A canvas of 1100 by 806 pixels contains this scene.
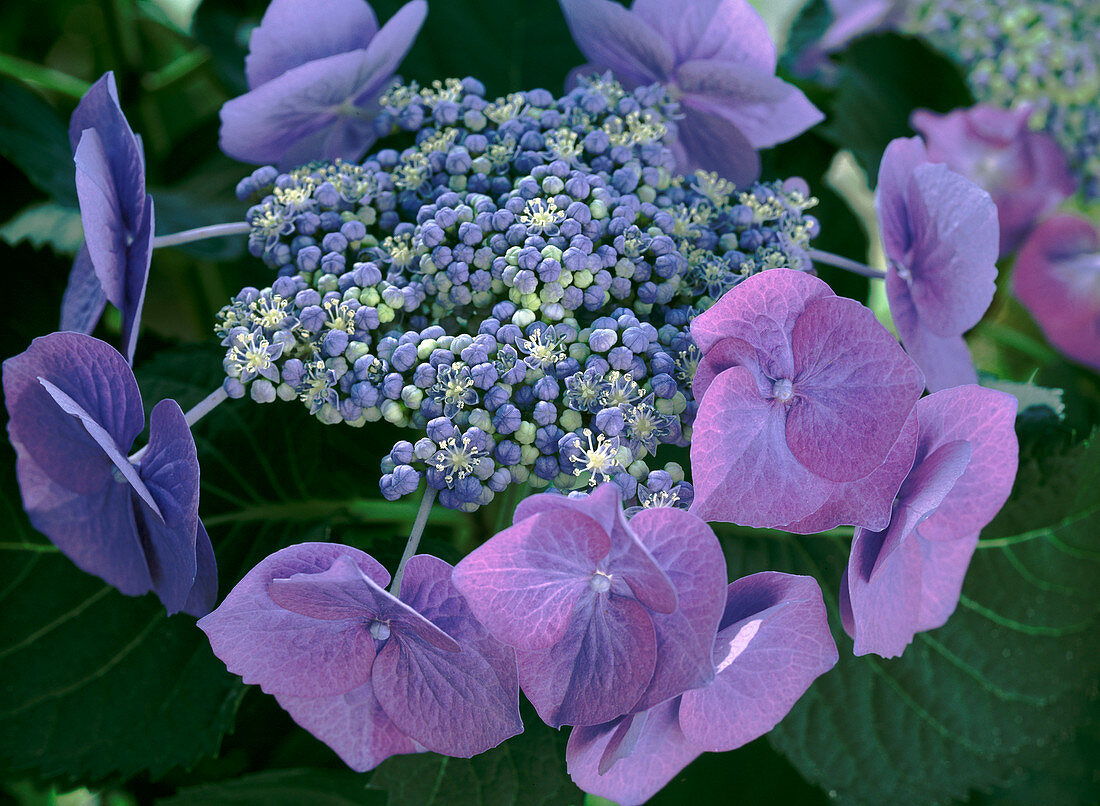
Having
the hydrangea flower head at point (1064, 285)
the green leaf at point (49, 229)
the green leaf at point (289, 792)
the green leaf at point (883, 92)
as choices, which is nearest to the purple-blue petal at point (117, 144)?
the green leaf at point (49, 229)

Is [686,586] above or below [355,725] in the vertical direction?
above

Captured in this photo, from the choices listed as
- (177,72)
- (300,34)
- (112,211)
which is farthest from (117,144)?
(177,72)

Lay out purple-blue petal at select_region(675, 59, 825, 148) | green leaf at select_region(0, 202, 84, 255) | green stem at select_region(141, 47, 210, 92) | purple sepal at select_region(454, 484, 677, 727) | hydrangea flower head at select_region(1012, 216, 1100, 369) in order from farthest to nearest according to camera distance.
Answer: hydrangea flower head at select_region(1012, 216, 1100, 369)
green stem at select_region(141, 47, 210, 92)
green leaf at select_region(0, 202, 84, 255)
purple-blue petal at select_region(675, 59, 825, 148)
purple sepal at select_region(454, 484, 677, 727)

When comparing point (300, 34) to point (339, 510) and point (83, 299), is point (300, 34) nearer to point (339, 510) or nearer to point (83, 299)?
point (83, 299)

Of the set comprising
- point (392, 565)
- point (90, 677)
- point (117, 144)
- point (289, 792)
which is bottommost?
point (289, 792)

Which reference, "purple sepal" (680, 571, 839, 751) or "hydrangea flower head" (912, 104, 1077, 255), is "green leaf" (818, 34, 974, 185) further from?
"purple sepal" (680, 571, 839, 751)

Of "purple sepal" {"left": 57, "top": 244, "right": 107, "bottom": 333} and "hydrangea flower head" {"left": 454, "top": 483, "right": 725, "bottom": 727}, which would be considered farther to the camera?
"purple sepal" {"left": 57, "top": 244, "right": 107, "bottom": 333}

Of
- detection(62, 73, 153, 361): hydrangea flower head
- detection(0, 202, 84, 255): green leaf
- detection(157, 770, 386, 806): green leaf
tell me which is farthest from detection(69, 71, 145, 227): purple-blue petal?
detection(157, 770, 386, 806): green leaf
